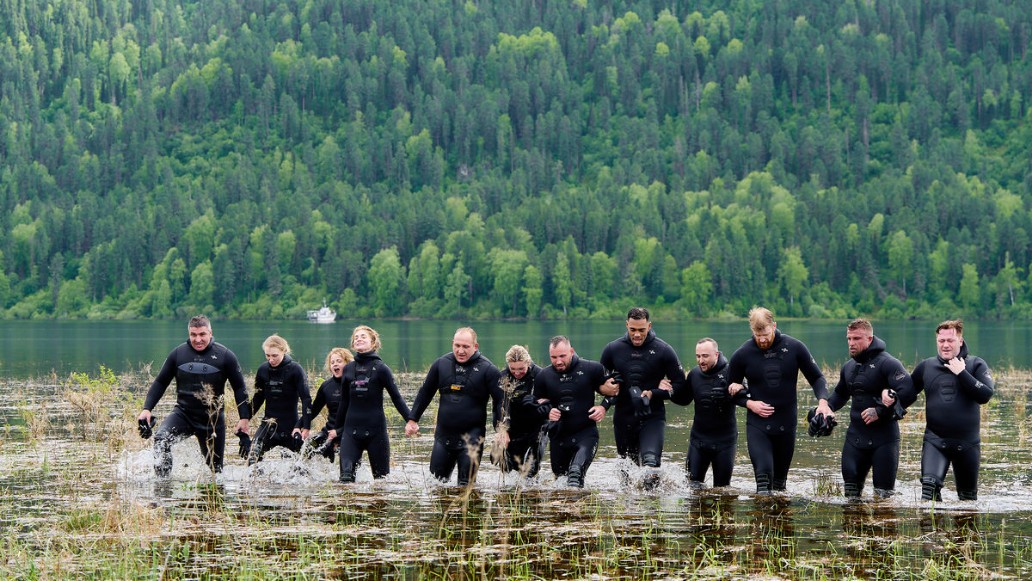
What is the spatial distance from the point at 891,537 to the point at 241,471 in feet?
32.7

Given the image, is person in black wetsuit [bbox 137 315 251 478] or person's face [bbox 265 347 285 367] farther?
person's face [bbox 265 347 285 367]

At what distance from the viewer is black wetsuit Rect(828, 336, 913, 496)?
1656cm

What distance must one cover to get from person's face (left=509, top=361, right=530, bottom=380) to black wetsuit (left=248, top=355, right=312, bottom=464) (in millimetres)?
3256

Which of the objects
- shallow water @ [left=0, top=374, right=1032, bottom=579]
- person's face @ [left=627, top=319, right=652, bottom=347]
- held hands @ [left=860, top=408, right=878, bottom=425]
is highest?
person's face @ [left=627, top=319, right=652, bottom=347]

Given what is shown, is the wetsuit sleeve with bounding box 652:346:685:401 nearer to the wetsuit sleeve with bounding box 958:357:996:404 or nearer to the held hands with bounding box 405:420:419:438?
the held hands with bounding box 405:420:419:438

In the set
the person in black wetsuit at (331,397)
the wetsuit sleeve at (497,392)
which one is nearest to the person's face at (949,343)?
the wetsuit sleeve at (497,392)

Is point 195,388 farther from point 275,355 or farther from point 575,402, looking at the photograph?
point 575,402

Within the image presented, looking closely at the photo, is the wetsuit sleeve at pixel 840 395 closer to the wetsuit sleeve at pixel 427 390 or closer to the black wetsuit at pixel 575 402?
the black wetsuit at pixel 575 402

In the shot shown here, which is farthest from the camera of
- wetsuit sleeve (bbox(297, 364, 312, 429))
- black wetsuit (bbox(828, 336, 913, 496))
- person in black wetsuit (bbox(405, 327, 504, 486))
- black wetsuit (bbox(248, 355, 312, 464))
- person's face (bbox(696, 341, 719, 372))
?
black wetsuit (bbox(248, 355, 312, 464))

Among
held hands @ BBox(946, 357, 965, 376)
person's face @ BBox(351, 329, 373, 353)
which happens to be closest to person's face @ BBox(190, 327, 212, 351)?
person's face @ BBox(351, 329, 373, 353)

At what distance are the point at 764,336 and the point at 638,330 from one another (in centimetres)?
173

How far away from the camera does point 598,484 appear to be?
738 inches

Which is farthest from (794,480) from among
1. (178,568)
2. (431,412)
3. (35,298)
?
(35,298)

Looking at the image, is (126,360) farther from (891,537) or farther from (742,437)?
(891,537)
